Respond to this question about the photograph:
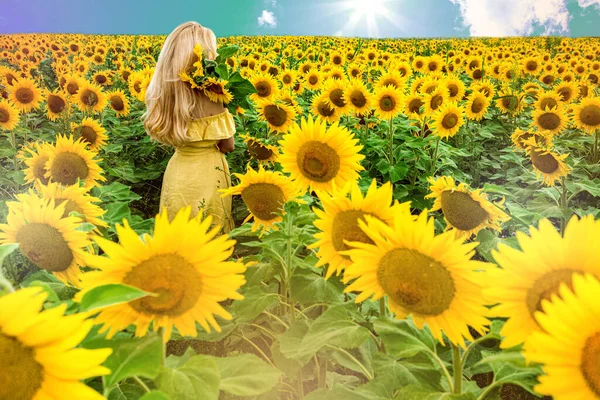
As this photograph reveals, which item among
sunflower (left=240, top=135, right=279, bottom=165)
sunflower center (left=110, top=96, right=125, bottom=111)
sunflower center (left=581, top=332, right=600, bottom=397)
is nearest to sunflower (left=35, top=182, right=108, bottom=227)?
sunflower center (left=581, top=332, right=600, bottom=397)

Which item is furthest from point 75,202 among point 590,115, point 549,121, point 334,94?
point 590,115

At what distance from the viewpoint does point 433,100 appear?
423 cm

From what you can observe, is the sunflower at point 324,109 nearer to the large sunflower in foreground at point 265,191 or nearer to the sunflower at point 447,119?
the sunflower at point 447,119

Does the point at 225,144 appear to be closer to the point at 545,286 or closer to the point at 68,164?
the point at 68,164

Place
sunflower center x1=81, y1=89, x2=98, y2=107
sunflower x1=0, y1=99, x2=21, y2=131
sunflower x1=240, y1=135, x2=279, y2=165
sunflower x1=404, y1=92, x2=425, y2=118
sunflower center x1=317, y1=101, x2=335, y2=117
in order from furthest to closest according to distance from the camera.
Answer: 1. sunflower center x1=81, y1=89, x2=98, y2=107
2. sunflower x1=404, y1=92, x2=425, y2=118
3. sunflower center x1=317, y1=101, x2=335, y2=117
4. sunflower x1=0, y1=99, x2=21, y2=131
5. sunflower x1=240, y1=135, x2=279, y2=165

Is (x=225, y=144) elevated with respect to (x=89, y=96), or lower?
lower

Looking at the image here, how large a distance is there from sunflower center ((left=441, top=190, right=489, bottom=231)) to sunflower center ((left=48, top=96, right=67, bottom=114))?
3914 mm

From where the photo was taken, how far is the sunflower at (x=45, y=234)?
109 cm

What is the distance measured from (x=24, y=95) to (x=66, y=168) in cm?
286

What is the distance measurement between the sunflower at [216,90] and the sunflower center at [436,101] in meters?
1.95

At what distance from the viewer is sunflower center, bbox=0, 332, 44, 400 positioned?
1.72ft

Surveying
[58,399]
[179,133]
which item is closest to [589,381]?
[58,399]

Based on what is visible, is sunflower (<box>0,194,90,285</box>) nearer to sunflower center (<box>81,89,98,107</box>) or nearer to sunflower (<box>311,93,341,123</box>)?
sunflower (<box>311,93,341,123</box>)

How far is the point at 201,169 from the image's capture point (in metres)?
3.43
